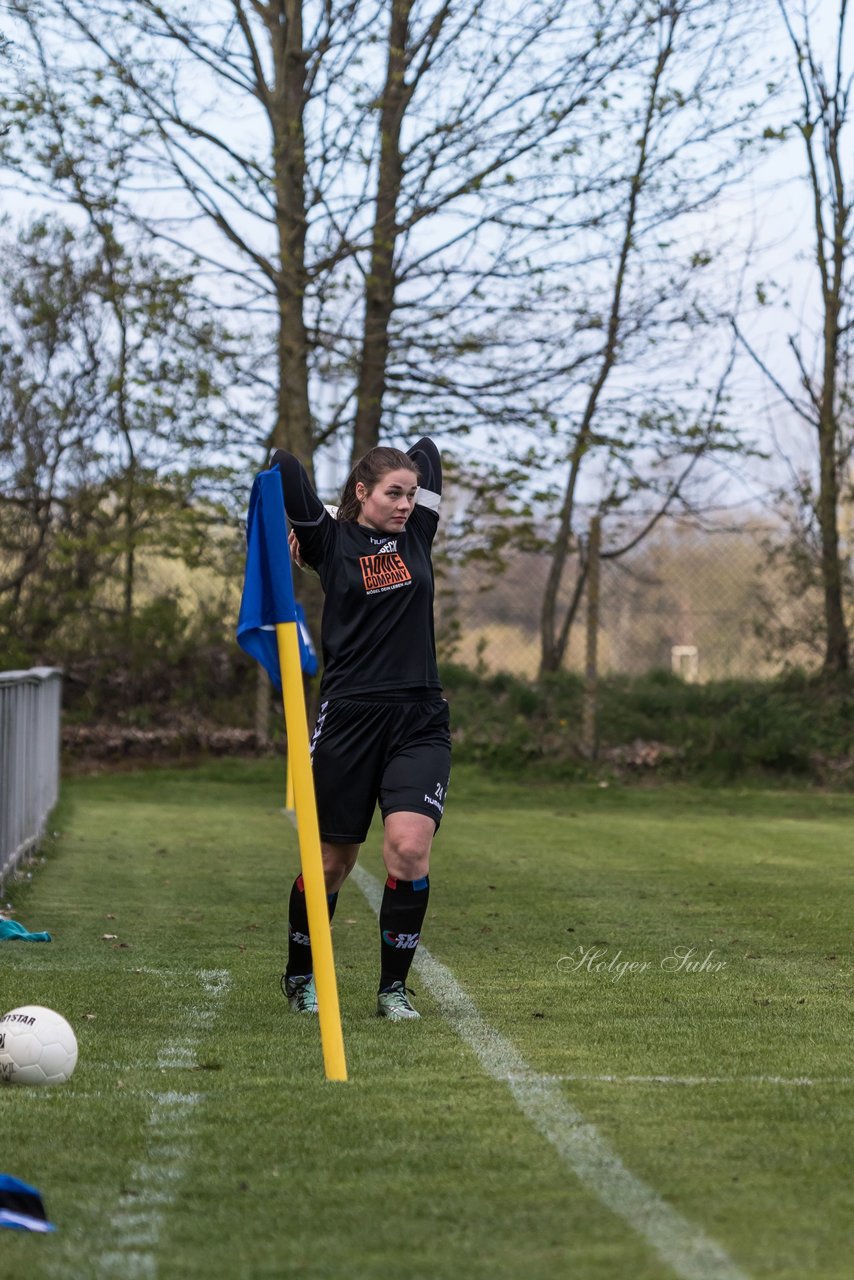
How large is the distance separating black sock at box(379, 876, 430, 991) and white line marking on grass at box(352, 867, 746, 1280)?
247 millimetres

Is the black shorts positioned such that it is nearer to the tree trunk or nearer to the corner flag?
the corner flag

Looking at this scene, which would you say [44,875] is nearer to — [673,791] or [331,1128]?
[331,1128]

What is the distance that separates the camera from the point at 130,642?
71.0 feet

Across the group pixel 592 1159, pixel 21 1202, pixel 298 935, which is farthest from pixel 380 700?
pixel 21 1202

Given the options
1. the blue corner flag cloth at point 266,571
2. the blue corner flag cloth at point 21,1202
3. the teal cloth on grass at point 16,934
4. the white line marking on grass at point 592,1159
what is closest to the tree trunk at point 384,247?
the teal cloth on grass at point 16,934

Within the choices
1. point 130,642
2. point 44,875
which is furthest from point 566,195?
point 44,875

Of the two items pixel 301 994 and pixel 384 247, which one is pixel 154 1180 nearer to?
pixel 301 994

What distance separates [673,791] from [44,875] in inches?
352

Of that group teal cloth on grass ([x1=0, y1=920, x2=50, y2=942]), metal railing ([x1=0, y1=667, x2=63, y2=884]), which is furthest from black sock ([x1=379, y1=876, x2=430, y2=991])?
metal railing ([x1=0, y1=667, x2=63, y2=884])

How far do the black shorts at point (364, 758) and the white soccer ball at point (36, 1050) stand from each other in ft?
4.34

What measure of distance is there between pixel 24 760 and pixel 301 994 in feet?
19.3

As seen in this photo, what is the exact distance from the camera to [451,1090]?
14.5 feet

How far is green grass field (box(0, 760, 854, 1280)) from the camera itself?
306 centimetres

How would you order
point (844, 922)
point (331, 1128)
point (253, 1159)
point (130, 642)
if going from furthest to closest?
1. point (130, 642)
2. point (844, 922)
3. point (331, 1128)
4. point (253, 1159)
